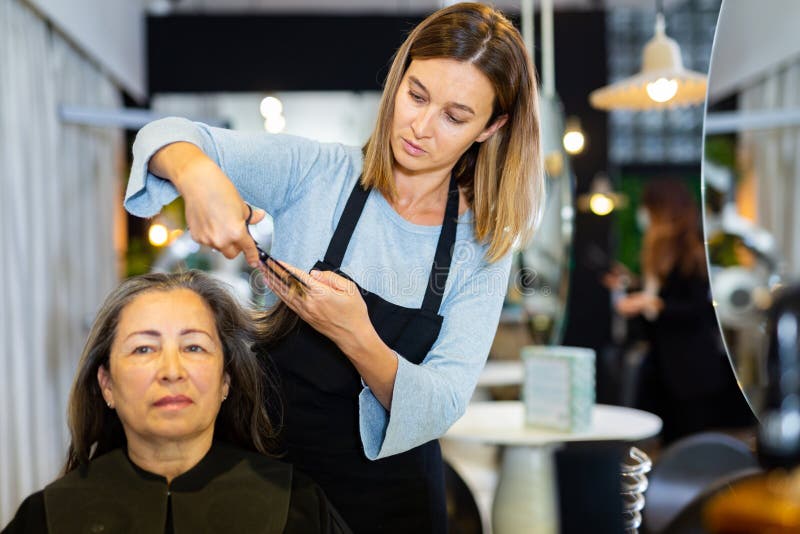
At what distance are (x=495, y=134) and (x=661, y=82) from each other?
202 centimetres

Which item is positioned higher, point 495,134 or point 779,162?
point 495,134

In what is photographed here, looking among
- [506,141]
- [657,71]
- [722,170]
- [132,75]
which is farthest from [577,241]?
[722,170]

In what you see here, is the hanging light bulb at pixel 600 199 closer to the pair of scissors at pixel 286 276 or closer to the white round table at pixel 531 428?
the white round table at pixel 531 428

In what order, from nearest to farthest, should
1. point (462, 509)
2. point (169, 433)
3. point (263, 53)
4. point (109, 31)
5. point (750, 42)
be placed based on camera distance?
point (750, 42)
point (169, 433)
point (462, 509)
point (109, 31)
point (263, 53)

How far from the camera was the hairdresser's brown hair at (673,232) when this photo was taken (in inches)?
157

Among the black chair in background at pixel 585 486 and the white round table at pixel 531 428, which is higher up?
the black chair in background at pixel 585 486

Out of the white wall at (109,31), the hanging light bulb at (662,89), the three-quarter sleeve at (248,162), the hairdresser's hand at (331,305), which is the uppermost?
the white wall at (109,31)

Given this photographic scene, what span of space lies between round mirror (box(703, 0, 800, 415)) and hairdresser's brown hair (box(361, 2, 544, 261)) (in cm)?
41

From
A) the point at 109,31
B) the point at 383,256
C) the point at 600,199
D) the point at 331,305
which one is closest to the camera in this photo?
the point at 331,305

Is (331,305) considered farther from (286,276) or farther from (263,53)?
(263,53)

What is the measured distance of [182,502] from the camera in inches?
61.5

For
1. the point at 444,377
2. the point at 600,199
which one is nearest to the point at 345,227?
the point at 444,377

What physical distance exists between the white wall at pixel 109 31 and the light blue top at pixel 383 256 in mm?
3611

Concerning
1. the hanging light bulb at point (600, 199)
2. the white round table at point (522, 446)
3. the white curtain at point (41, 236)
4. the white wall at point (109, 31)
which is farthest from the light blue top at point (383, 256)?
the hanging light bulb at point (600, 199)
